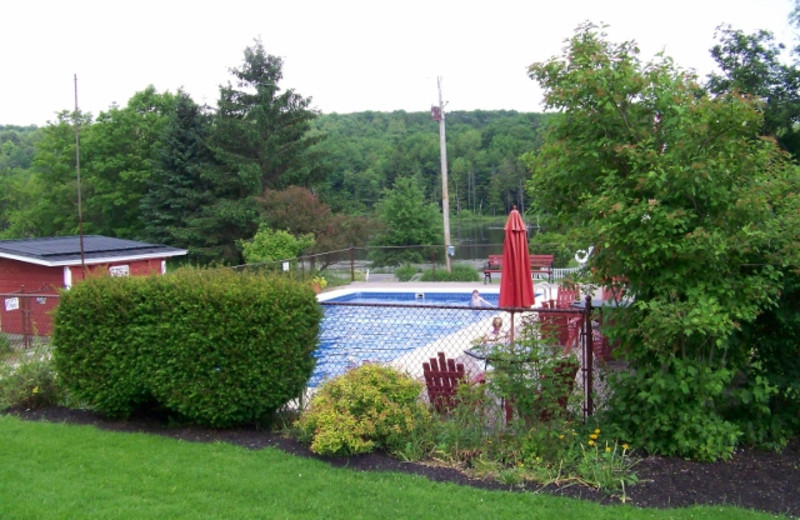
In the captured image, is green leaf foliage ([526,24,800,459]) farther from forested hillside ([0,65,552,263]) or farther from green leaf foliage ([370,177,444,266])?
green leaf foliage ([370,177,444,266])

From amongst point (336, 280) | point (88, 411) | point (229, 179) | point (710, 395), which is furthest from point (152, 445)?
point (229, 179)

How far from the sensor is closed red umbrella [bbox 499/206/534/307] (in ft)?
24.8

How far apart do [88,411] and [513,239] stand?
192 inches

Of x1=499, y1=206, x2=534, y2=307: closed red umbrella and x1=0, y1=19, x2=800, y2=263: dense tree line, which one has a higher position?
x1=0, y1=19, x2=800, y2=263: dense tree line

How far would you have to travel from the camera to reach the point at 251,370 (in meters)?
5.34

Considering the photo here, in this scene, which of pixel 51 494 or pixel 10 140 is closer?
pixel 51 494

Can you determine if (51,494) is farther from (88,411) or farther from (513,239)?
(513,239)

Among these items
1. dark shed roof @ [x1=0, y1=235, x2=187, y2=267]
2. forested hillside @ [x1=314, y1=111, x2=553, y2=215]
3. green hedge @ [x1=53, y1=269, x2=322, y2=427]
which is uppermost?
forested hillside @ [x1=314, y1=111, x2=553, y2=215]

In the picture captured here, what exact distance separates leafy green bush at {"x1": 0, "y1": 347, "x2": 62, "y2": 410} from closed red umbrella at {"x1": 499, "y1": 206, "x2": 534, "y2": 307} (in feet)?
15.8

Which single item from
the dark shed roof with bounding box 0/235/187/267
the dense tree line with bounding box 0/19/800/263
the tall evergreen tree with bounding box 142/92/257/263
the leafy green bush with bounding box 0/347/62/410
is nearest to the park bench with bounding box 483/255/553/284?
the dense tree line with bounding box 0/19/800/263

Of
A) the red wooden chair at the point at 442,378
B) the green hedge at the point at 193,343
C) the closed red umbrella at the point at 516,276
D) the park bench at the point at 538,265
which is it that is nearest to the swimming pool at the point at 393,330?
the closed red umbrella at the point at 516,276

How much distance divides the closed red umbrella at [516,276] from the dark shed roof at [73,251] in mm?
11279

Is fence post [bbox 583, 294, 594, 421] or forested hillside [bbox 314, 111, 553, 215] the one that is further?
forested hillside [bbox 314, 111, 553, 215]

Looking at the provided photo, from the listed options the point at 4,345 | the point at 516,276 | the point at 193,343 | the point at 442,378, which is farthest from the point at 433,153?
the point at 193,343
